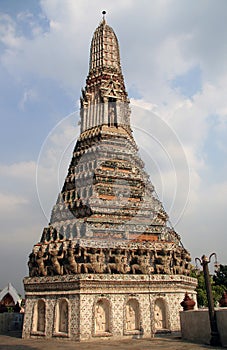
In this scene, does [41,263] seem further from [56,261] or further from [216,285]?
[216,285]

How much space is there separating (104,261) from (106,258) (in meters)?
0.30

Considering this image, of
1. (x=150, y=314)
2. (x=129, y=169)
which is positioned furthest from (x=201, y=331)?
(x=129, y=169)

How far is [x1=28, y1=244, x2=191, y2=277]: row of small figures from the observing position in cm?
2341

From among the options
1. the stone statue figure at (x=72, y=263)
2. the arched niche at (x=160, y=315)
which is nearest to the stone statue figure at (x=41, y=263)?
the stone statue figure at (x=72, y=263)

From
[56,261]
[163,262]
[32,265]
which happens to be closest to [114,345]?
[56,261]

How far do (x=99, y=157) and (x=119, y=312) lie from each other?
45.5ft

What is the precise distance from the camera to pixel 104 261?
24.0 meters

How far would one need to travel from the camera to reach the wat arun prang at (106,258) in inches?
882

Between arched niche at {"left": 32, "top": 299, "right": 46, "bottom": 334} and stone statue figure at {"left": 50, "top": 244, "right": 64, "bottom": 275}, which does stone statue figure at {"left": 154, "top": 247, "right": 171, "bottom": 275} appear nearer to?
stone statue figure at {"left": 50, "top": 244, "right": 64, "bottom": 275}

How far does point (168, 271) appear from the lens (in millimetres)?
24672

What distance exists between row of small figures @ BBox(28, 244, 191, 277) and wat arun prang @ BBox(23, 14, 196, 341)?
2.7 inches

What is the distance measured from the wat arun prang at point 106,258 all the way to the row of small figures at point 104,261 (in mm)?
69

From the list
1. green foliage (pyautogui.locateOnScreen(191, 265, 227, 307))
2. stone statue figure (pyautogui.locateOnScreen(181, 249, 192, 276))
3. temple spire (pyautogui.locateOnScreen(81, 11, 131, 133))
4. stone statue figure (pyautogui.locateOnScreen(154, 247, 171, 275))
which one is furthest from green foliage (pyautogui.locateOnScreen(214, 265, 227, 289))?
temple spire (pyautogui.locateOnScreen(81, 11, 131, 133))

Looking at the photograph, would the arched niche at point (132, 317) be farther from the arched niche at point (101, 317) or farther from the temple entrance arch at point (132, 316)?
the arched niche at point (101, 317)
